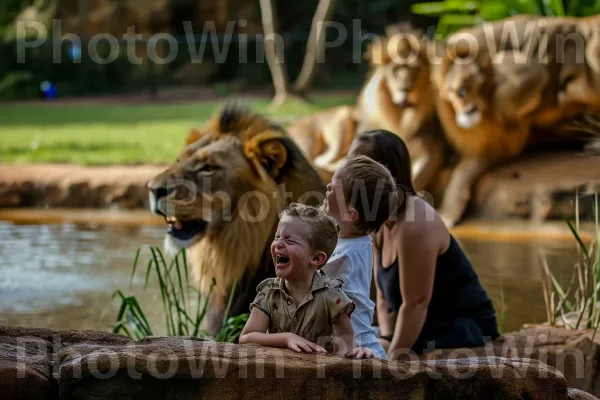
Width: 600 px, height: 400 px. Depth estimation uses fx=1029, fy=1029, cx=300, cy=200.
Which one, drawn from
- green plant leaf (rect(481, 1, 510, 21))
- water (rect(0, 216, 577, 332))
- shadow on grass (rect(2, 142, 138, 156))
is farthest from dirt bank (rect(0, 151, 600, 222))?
green plant leaf (rect(481, 1, 510, 21))

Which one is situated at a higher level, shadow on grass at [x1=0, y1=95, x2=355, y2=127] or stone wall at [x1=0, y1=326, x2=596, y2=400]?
stone wall at [x1=0, y1=326, x2=596, y2=400]

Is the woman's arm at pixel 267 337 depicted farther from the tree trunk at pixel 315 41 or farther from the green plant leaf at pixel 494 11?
the tree trunk at pixel 315 41

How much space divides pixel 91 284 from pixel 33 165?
3.30 m

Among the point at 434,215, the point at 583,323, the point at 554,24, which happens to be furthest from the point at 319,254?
the point at 554,24

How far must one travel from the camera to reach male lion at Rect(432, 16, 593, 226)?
7918mm

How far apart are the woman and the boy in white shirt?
481mm

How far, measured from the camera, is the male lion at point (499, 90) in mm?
7918

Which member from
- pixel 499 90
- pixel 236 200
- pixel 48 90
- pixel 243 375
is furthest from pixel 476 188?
pixel 48 90

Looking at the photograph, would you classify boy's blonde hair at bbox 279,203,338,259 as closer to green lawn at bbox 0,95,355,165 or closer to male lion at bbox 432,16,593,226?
male lion at bbox 432,16,593,226

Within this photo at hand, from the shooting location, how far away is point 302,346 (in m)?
2.26

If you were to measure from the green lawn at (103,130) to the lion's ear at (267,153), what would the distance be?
5.59 meters

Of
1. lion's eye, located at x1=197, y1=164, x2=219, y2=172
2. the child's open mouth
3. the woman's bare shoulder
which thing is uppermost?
lion's eye, located at x1=197, y1=164, x2=219, y2=172

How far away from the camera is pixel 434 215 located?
10.8 feet

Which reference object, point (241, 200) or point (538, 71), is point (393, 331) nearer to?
point (241, 200)
